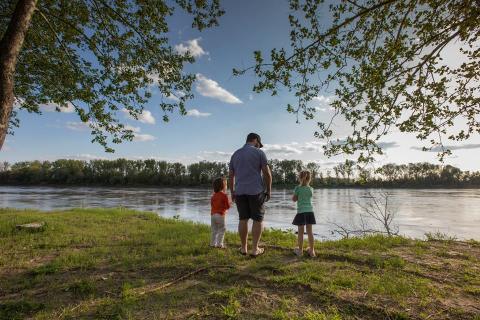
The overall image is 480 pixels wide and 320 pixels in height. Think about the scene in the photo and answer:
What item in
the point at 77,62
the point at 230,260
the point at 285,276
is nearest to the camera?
the point at 285,276

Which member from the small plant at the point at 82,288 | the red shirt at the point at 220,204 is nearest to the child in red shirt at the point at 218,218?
the red shirt at the point at 220,204

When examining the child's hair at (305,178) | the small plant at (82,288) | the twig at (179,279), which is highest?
the child's hair at (305,178)

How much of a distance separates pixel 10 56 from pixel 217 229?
4.69m

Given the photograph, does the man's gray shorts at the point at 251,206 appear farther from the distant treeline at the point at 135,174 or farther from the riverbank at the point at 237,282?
the distant treeline at the point at 135,174

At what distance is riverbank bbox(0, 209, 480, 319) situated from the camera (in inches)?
135

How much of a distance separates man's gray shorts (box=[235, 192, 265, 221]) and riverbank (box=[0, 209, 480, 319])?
0.76m

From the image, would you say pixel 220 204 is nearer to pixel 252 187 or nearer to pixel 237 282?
pixel 252 187

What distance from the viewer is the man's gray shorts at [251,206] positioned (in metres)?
5.54

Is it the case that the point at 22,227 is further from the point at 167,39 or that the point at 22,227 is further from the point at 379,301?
the point at 379,301

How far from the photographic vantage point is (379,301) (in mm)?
3639

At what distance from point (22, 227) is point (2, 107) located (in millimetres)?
6768

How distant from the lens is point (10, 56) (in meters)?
3.96

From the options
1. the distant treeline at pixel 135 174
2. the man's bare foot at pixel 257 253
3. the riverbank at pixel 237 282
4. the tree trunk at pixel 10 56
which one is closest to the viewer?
the riverbank at pixel 237 282

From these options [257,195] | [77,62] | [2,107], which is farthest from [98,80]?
[257,195]
